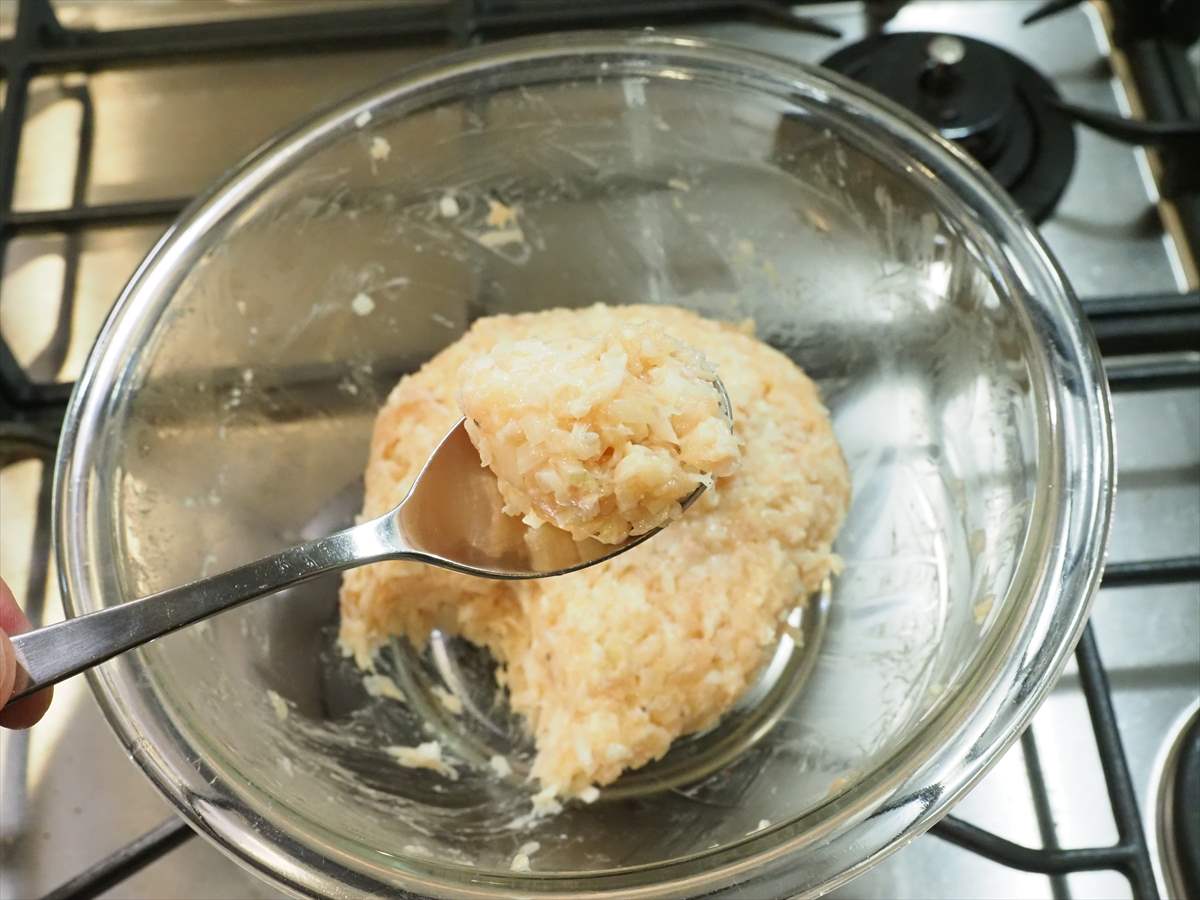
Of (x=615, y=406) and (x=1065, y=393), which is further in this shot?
(x=1065, y=393)

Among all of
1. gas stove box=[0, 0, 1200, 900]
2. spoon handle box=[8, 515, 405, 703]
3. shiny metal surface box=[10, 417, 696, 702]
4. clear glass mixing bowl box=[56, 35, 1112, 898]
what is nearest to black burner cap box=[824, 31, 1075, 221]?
gas stove box=[0, 0, 1200, 900]

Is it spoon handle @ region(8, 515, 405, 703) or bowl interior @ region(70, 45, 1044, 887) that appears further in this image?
bowl interior @ region(70, 45, 1044, 887)

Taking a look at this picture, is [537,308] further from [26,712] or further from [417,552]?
[26,712]

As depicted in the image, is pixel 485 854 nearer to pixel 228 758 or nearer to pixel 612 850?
pixel 612 850

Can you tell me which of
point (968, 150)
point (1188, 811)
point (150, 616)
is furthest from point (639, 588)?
point (968, 150)

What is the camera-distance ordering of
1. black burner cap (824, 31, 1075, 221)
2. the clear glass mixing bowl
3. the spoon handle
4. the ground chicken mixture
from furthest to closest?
1. black burner cap (824, 31, 1075, 221)
2. the ground chicken mixture
3. the clear glass mixing bowl
4. the spoon handle

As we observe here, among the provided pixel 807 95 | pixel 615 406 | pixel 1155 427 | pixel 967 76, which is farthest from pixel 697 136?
pixel 1155 427

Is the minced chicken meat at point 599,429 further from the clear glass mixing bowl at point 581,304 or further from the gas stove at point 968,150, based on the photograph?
the gas stove at point 968,150

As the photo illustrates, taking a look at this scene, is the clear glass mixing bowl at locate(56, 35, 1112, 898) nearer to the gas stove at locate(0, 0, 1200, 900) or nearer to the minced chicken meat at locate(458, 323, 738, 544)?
the gas stove at locate(0, 0, 1200, 900)
